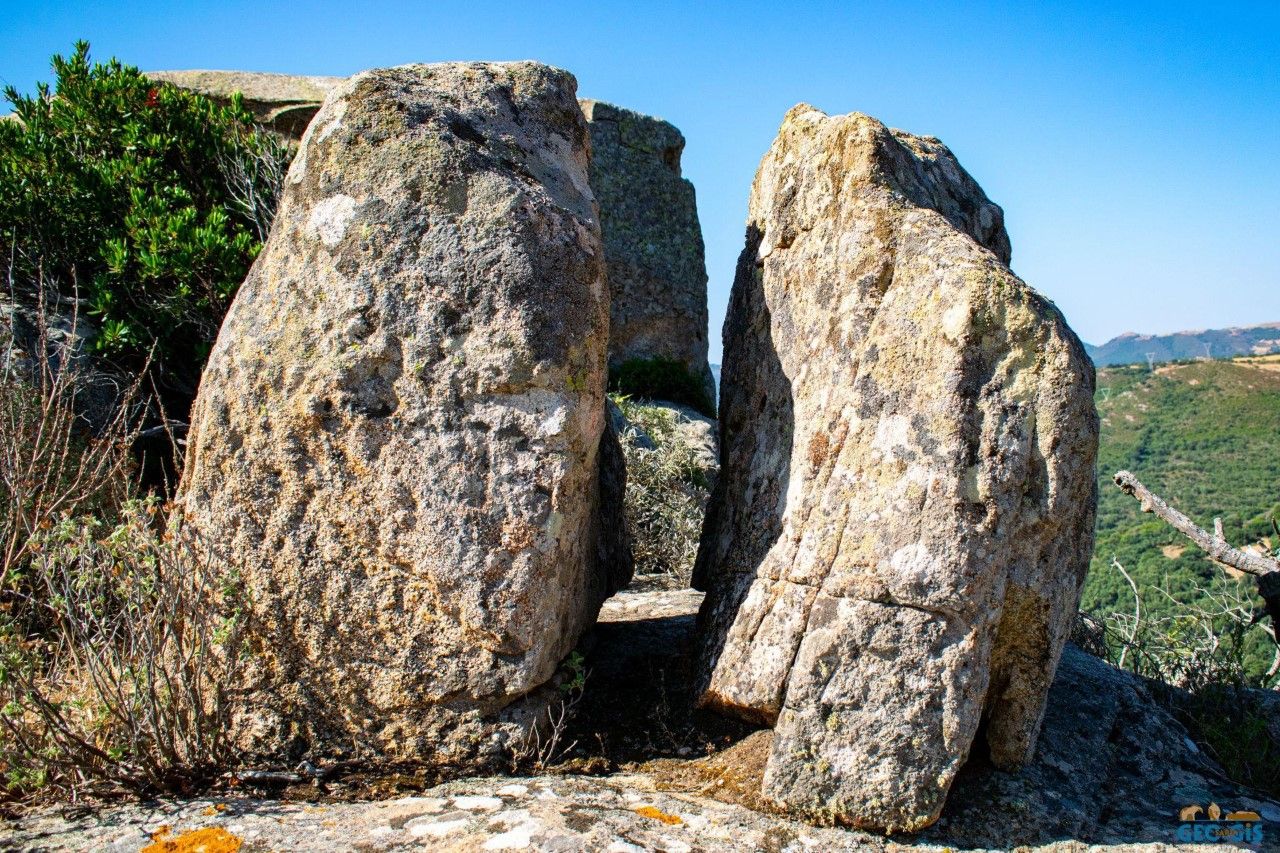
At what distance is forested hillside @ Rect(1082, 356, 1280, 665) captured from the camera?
11.3 m

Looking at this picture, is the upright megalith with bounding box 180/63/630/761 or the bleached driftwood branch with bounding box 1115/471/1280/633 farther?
the bleached driftwood branch with bounding box 1115/471/1280/633

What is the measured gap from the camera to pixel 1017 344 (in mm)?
3312

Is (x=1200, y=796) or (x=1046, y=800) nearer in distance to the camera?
(x=1046, y=800)

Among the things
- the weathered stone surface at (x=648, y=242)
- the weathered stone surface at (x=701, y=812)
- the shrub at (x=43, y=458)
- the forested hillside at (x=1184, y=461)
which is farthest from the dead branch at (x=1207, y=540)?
the weathered stone surface at (x=648, y=242)

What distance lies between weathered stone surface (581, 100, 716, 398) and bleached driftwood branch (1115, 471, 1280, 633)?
6246mm

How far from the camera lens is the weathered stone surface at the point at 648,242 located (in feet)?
37.6

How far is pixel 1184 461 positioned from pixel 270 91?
1847cm

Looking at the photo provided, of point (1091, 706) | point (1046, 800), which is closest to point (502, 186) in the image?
point (1046, 800)

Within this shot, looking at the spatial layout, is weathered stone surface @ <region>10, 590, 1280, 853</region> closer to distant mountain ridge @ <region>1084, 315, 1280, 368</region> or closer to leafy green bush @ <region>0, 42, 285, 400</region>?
leafy green bush @ <region>0, 42, 285, 400</region>

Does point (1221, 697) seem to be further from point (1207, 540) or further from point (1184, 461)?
point (1184, 461)

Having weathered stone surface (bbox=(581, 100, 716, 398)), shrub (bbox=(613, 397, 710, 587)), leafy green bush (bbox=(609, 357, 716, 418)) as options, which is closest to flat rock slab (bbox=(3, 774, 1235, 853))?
shrub (bbox=(613, 397, 710, 587))

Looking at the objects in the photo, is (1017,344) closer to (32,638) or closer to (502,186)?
(502,186)

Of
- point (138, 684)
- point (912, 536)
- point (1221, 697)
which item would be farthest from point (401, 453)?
point (1221, 697)

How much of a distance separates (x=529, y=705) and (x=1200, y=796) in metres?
2.47
